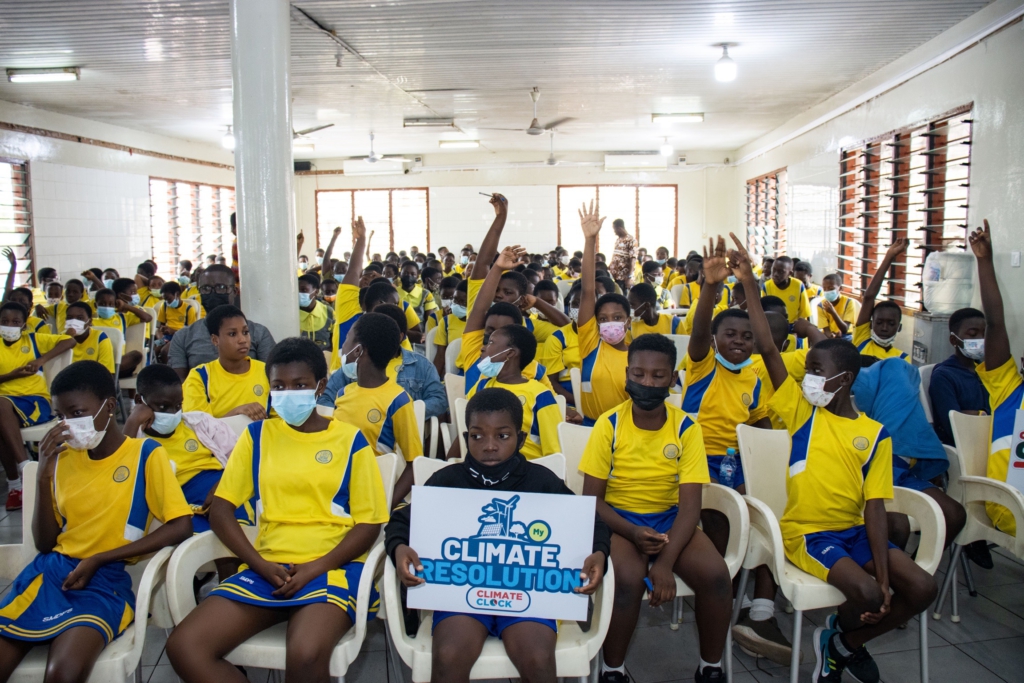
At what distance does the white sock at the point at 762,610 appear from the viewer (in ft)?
10.0

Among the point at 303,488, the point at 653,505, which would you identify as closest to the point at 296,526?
the point at 303,488

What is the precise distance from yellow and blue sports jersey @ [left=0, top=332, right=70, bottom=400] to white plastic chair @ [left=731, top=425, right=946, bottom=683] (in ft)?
15.1

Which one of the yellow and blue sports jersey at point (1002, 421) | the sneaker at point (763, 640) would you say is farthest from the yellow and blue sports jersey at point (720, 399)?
the yellow and blue sports jersey at point (1002, 421)

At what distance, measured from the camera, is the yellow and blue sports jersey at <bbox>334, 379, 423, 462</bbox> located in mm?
3180

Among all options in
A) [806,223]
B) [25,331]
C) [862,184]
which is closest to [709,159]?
[806,223]

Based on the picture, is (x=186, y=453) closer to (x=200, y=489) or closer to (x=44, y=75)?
(x=200, y=489)

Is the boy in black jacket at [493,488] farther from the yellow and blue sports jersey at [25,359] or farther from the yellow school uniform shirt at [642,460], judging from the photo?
the yellow and blue sports jersey at [25,359]

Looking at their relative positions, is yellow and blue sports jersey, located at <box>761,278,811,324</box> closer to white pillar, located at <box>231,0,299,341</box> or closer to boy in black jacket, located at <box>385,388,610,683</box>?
white pillar, located at <box>231,0,299,341</box>

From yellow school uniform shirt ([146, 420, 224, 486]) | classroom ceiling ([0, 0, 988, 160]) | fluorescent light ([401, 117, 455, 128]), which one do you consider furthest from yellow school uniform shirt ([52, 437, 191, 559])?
fluorescent light ([401, 117, 455, 128])

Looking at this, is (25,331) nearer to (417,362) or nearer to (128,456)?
(417,362)

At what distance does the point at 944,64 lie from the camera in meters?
7.01

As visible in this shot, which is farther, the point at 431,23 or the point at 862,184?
the point at 862,184

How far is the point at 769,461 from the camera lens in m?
3.18

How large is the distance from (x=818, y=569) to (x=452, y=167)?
1556cm
